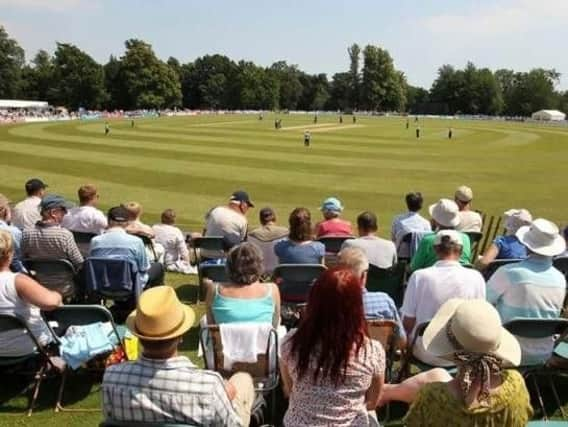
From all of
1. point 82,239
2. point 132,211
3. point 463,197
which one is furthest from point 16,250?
point 463,197

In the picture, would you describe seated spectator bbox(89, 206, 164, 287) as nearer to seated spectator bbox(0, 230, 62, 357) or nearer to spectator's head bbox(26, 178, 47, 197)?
seated spectator bbox(0, 230, 62, 357)

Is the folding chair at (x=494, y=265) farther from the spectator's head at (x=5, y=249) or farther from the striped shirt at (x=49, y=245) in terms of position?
the spectator's head at (x=5, y=249)

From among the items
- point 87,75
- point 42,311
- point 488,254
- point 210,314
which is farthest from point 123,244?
point 87,75

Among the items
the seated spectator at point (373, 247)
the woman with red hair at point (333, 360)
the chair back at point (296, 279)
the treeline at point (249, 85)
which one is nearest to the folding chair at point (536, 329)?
the woman with red hair at point (333, 360)

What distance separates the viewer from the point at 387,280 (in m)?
7.50

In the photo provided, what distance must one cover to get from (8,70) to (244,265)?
128006 mm

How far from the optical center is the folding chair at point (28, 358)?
5031 mm

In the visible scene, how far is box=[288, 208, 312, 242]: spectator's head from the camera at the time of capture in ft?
23.7

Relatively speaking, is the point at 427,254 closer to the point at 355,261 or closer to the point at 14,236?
the point at 355,261

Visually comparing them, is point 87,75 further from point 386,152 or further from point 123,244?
point 123,244

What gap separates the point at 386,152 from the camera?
34312mm

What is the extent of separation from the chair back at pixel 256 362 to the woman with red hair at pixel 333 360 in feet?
3.26

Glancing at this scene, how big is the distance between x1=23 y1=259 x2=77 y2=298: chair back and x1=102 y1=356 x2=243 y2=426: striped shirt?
145 inches

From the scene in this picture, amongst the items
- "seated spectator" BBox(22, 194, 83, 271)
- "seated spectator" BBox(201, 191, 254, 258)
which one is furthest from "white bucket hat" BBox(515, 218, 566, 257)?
"seated spectator" BBox(22, 194, 83, 271)
